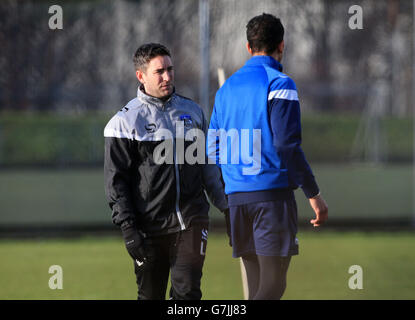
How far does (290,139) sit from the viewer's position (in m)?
3.52

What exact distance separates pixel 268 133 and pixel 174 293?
0.98m

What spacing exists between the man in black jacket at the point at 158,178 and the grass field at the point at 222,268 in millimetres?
2079

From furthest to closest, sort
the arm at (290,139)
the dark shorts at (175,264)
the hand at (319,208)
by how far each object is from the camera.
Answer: the dark shorts at (175,264), the hand at (319,208), the arm at (290,139)

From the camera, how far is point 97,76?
11.2 m

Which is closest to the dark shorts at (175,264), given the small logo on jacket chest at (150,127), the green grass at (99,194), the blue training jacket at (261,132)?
the blue training jacket at (261,132)

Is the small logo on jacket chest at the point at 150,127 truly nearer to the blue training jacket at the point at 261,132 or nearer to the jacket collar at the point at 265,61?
the blue training jacket at the point at 261,132

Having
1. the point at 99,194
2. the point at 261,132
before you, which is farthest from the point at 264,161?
the point at 99,194

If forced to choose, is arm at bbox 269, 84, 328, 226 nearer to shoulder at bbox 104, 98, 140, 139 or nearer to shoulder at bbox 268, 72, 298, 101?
shoulder at bbox 268, 72, 298, 101

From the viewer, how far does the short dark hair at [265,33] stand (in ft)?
12.1

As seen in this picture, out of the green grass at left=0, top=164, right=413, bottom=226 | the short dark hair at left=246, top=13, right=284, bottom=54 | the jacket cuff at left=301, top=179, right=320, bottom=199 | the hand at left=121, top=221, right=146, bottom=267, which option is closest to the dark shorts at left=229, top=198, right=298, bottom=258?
the jacket cuff at left=301, top=179, right=320, bottom=199
